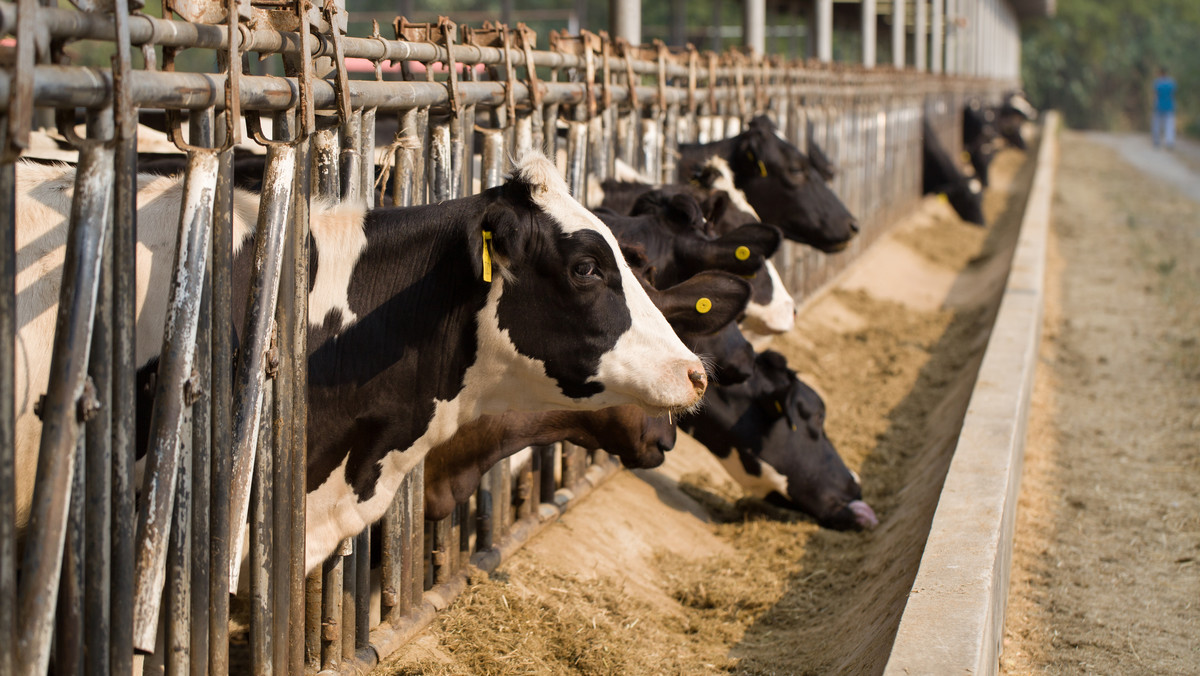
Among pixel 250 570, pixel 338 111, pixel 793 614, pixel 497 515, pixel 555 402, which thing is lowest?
pixel 793 614

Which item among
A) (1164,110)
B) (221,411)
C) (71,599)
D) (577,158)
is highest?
(1164,110)

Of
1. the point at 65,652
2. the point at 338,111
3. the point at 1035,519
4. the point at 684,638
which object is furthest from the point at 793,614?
the point at 65,652

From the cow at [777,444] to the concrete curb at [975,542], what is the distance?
2.04 feet

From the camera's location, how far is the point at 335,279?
301 cm

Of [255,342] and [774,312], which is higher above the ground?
[255,342]

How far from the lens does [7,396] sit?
6.43ft

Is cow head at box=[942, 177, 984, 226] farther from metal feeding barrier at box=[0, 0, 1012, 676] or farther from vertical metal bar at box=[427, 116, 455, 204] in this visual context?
vertical metal bar at box=[427, 116, 455, 204]

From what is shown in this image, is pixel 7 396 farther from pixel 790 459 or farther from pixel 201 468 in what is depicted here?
pixel 790 459

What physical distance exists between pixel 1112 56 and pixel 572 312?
64788 mm

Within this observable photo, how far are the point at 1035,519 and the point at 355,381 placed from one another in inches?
148

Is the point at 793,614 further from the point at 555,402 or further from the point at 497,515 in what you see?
the point at 555,402

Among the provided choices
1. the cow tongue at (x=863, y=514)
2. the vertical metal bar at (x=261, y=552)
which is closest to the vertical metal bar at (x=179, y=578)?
the vertical metal bar at (x=261, y=552)

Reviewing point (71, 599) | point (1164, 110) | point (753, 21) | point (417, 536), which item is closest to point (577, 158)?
point (417, 536)

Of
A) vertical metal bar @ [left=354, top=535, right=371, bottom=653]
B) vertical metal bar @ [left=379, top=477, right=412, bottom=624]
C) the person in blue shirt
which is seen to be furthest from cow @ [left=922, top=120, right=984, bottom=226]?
the person in blue shirt
